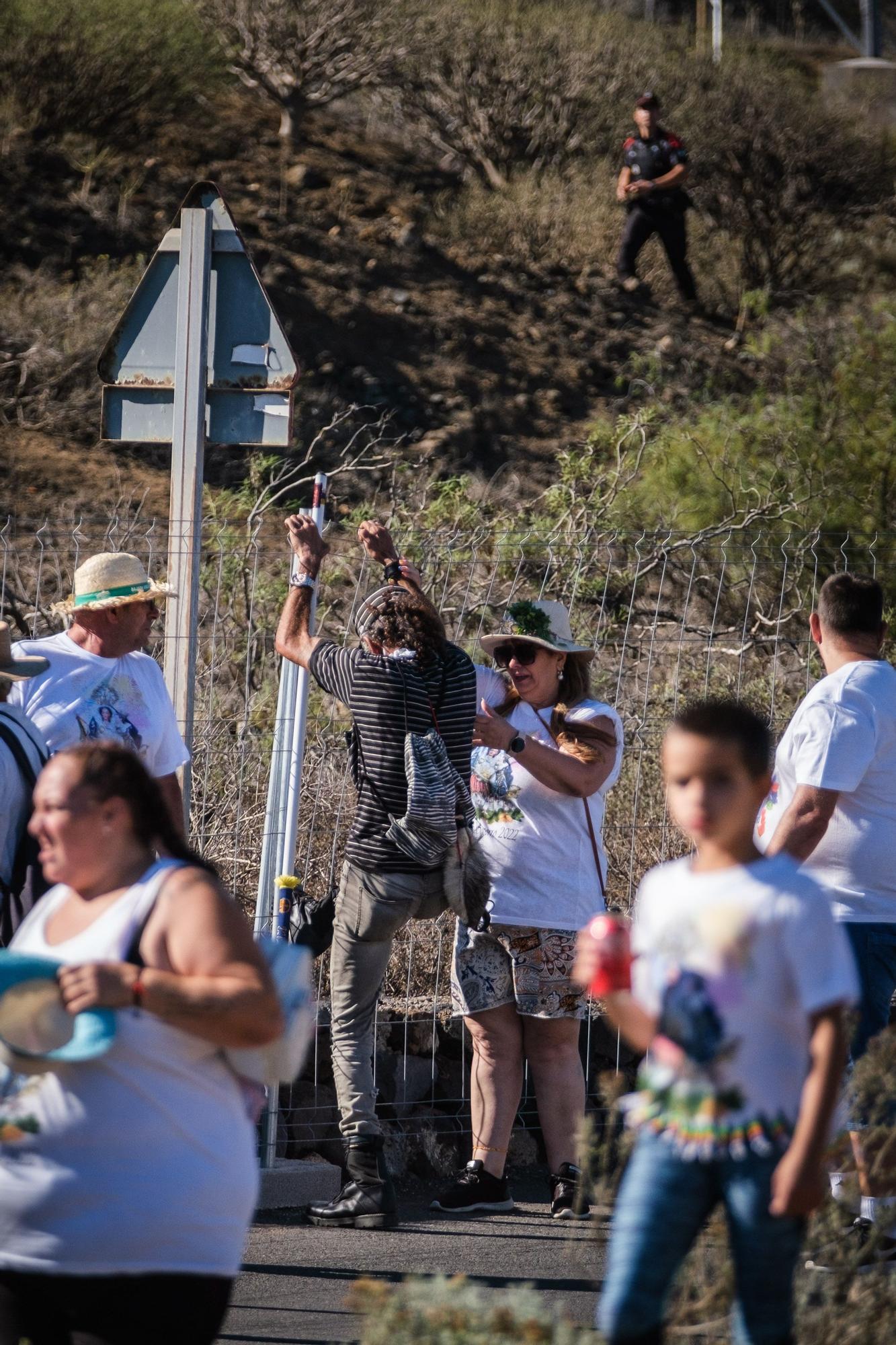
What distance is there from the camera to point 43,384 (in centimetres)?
1509

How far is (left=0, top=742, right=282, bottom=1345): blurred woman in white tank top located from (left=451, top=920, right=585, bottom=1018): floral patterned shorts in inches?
95.1

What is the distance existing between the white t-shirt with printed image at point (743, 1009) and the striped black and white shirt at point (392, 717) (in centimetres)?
217

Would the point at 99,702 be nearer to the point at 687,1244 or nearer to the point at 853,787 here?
the point at 853,787

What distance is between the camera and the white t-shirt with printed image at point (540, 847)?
4996mm

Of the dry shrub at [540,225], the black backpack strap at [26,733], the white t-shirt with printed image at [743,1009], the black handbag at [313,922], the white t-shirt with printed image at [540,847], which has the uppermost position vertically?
the white t-shirt with printed image at [743,1009]

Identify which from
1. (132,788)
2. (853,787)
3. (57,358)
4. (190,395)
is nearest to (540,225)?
(57,358)

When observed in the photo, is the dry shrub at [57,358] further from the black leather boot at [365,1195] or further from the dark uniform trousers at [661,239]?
the black leather boot at [365,1195]

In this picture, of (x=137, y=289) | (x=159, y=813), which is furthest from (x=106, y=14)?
(x=159, y=813)

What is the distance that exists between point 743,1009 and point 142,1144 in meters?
0.93

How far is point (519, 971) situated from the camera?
4.99 meters

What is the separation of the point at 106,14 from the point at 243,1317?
54.9 feet

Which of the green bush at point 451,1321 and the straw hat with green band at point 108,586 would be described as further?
the straw hat with green band at point 108,586

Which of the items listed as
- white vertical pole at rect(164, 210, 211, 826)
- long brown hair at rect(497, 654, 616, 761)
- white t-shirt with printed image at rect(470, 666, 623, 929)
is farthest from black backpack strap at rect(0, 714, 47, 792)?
long brown hair at rect(497, 654, 616, 761)

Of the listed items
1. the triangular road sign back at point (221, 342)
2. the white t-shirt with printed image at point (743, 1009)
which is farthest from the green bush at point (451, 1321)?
the triangular road sign back at point (221, 342)
